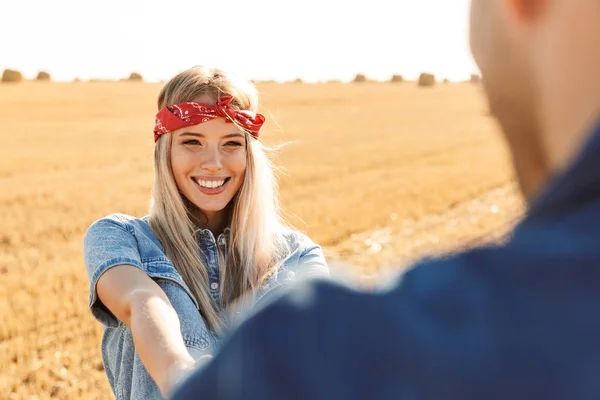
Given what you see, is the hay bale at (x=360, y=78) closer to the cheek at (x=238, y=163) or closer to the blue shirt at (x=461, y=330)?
the cheek at (x=238, y=163)

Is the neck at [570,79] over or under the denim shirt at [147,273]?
over

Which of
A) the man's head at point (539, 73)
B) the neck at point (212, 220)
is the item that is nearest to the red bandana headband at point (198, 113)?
the neck at point (212, 220)

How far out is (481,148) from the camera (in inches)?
663

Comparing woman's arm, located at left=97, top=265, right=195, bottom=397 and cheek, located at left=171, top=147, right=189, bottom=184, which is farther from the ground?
cheek, located at left=171, top=147, right=189, bottom=184

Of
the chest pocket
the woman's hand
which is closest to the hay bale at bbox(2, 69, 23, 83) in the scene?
the chest pocket

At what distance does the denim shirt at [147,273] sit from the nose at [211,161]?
0.68ft

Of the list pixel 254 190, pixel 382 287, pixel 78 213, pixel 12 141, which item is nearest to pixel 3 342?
pixel 254 190

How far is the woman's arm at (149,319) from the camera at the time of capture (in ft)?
5.06

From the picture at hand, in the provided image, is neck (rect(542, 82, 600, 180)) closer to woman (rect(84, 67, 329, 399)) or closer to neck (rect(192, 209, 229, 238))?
woman (rect(84, 67, 329, 399))

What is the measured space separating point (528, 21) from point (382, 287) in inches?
7.9

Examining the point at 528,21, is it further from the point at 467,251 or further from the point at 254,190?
the point at 254,190

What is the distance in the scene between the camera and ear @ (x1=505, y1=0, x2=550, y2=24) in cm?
44

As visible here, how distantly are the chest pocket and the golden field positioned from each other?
22.9 inches

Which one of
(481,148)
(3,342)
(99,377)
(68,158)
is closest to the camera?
(99,377)
